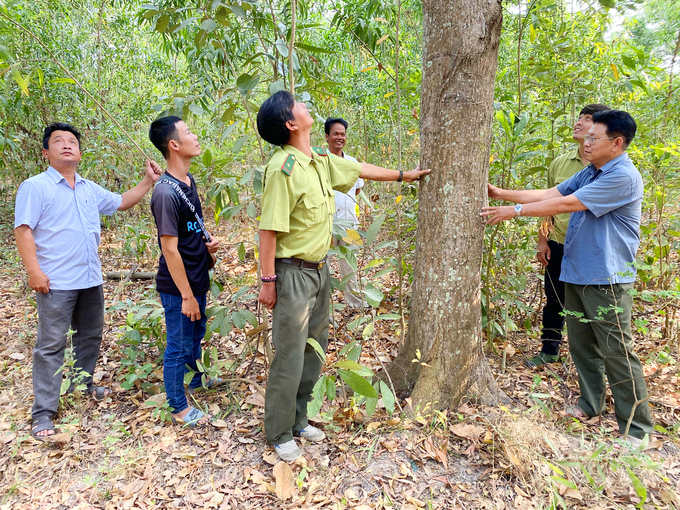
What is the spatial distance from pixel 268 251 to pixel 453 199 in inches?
38.1

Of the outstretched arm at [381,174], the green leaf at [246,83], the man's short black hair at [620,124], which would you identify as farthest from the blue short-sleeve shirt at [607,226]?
the green leaf at [246,83]

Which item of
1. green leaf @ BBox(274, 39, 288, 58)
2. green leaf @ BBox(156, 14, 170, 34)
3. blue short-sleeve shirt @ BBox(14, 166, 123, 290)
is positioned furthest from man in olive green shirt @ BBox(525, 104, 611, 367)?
blue short-sleeve shirt @ BBox(14, 166, 123, 290)

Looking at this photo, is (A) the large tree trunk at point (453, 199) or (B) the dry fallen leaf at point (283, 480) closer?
(B) the dry fallen leaf at point (283, 480)

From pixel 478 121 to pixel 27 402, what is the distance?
126 inches

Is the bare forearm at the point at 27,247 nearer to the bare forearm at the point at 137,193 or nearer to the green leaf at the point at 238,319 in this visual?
the bare forearm at the point at 137,193

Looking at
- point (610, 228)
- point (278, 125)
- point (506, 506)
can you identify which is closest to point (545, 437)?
point (506, 506)

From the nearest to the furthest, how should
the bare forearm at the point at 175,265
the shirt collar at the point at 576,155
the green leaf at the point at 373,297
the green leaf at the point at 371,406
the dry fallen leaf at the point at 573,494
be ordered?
→ the dry fallen leaf at the point at 573,494 < the green leaf at the point at 371,406 < the bare forearm at the point at 175,265 < the green leaf at the point at 373,297 < the shirt collar at the point at 576,155

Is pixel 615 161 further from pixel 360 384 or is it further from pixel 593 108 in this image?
pixel 360 384

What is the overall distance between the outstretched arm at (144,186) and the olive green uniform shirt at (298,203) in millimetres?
1072

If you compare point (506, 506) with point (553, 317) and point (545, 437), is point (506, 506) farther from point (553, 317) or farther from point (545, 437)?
point (553, 317)

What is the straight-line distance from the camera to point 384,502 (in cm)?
183

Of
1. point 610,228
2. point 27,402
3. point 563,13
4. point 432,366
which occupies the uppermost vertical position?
point 563,13

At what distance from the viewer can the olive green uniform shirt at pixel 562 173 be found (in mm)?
2887

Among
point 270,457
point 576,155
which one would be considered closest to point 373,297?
point 270,457
